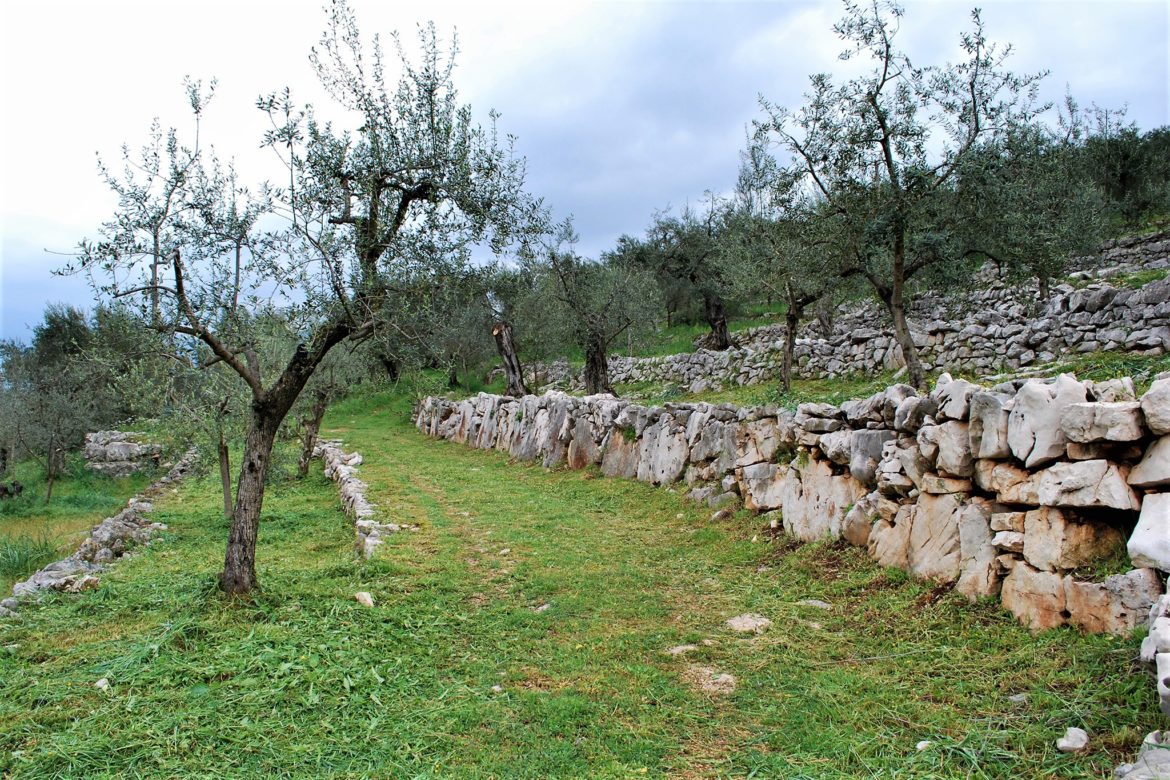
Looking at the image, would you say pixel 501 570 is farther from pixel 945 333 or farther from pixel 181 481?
pixel 181 481

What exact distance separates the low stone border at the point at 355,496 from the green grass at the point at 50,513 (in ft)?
15.1

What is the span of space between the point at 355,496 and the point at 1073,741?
11.8m

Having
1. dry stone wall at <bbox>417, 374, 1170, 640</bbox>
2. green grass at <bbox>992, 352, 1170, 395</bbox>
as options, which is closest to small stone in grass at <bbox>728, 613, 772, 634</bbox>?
dry stone wall at <bbox>417, 374, 1170, 640</bbox>

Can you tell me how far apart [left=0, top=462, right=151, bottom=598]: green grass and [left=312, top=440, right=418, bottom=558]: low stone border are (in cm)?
459

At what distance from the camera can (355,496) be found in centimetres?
1306

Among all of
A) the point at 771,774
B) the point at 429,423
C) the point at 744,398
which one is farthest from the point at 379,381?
the point at 429,423

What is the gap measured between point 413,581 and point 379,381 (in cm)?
305

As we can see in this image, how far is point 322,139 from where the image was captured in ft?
23.9

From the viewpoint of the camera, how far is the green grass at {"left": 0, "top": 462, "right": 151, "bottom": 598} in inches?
418

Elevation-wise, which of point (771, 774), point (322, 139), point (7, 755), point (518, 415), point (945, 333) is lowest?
point (771, 774)

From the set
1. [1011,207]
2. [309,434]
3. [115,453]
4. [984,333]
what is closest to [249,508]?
[309,434]

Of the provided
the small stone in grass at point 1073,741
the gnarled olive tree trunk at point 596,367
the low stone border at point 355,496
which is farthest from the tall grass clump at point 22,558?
the gnarled olive tree trunk at point 596,367

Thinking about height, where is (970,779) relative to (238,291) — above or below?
below

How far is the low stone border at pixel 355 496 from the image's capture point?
32.0 feet
